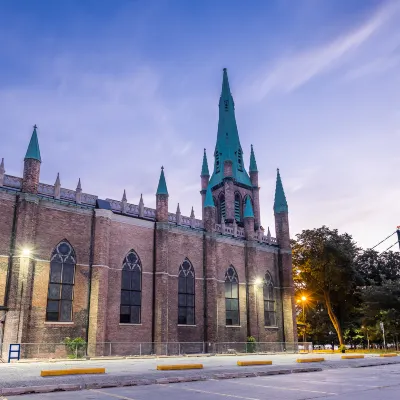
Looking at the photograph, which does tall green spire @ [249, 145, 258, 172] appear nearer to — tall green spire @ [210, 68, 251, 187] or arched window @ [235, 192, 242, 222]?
tall green spire @ [210, 68, 251, 187]

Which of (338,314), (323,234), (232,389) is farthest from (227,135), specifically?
(232,389)

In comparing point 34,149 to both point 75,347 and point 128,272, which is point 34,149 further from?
point 75,347

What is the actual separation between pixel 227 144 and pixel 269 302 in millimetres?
21714

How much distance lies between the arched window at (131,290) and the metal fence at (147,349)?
206 cm

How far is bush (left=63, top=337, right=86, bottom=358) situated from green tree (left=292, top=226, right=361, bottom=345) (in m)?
30.9

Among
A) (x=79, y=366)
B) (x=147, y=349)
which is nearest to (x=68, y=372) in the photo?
(x=79, y=366)

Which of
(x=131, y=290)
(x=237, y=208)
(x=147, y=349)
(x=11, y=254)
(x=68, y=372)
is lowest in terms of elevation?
(x=147, y=349)

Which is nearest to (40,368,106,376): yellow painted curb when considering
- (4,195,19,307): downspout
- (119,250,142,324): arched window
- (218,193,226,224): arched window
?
(4,195,19,307): downspout

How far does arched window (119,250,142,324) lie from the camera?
31.7 metres

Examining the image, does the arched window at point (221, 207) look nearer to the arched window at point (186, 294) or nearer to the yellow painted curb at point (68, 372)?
the arched window at point (186, 294)

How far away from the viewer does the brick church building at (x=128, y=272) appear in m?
26.9

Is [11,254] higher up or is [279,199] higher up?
[279,199]

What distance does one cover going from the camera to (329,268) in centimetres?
4884

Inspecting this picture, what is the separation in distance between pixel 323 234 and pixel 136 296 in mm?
27158
